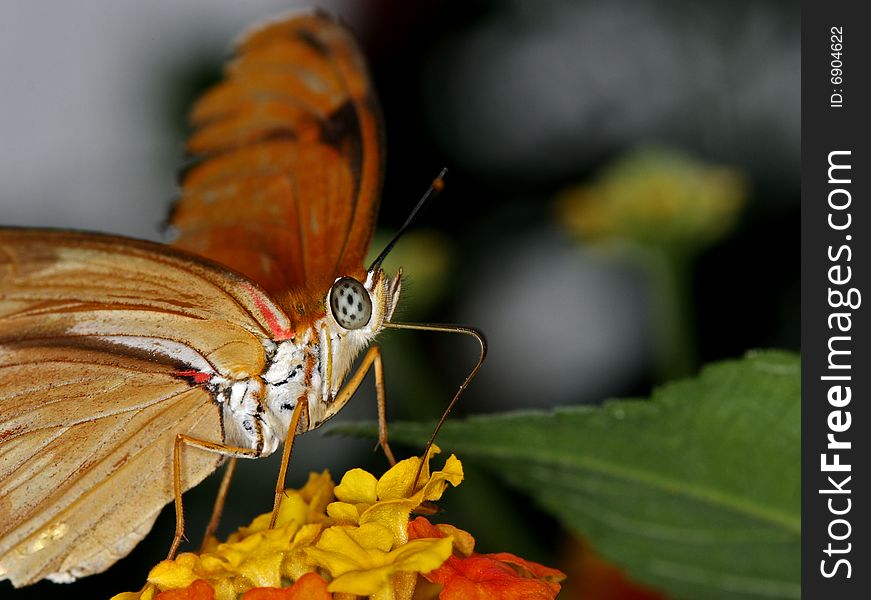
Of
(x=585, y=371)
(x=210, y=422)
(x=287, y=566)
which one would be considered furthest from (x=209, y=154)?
(x=585, y=371)

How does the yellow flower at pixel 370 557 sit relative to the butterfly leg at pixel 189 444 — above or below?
above

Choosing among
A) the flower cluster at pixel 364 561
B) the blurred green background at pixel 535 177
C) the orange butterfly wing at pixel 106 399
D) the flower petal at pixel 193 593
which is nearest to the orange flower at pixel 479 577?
the flower cluster at pixel 364 561

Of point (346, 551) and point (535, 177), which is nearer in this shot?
point (346, 551)

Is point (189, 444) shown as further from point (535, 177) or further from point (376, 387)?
point (535, 177)

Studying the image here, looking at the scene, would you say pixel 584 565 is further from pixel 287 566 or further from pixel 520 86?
pixel 520 86
